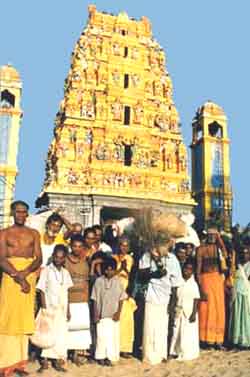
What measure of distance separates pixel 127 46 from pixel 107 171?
227 inches

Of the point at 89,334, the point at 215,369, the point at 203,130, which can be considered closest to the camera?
the point at 215,369

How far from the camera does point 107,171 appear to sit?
19.3 metres

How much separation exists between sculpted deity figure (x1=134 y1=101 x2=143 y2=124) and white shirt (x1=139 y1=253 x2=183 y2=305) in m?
14.6

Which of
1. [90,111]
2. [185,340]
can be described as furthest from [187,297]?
[90,111]

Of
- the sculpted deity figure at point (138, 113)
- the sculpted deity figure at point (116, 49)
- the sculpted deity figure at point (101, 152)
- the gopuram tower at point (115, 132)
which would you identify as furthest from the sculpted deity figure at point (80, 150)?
the sculpted deity figure at point (116, 49)

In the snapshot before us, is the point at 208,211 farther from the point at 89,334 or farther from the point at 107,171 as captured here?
the point at 89,334

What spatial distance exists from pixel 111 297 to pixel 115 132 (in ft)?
47.7

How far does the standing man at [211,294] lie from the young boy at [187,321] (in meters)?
0.30

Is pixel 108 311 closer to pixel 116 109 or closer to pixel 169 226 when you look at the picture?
pixel 169 226

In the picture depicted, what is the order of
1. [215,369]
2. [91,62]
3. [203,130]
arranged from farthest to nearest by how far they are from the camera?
[203,130]
[91,62]
[215,369]

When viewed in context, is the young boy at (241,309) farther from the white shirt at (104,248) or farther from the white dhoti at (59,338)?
the white dhoti at (59,338)

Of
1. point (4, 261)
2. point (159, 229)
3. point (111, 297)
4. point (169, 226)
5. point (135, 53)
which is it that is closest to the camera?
point (4, 261)

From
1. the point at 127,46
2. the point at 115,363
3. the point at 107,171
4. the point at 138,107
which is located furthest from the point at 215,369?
the point at 127,46

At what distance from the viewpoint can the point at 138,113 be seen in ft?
67.2
